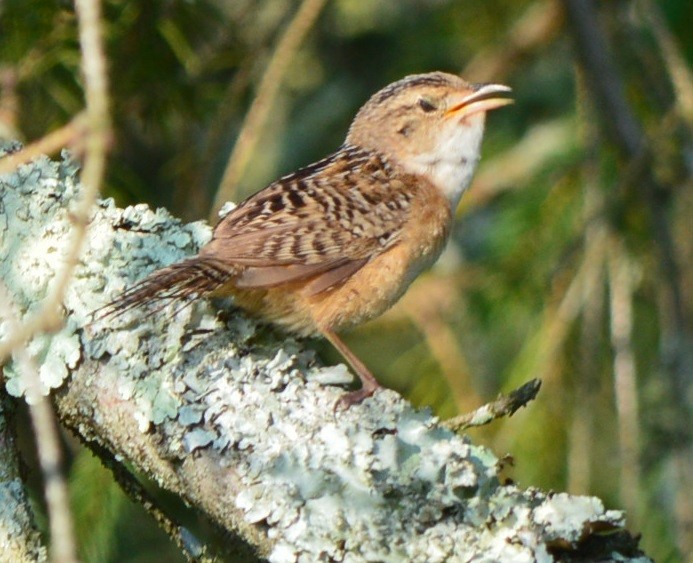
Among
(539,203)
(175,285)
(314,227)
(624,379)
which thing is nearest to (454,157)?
(539,203)

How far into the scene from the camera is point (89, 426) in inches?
103

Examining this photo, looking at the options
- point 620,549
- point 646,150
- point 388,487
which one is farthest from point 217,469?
point 646,150

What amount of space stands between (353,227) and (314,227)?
0.13 meters

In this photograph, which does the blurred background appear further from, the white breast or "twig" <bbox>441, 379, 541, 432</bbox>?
"twig" <bbox>441, 379, 541, 432</bbox>

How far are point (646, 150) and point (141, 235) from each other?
1.77 metres

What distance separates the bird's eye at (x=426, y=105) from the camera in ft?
14.0

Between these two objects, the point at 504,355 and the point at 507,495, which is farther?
the point at 504,355

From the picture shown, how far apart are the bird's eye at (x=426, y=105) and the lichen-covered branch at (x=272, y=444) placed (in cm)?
168

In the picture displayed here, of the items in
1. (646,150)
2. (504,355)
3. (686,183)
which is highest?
(646,150)

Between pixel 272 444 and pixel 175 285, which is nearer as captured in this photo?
pixel 272 444

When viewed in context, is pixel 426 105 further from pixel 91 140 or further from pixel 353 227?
pixel 91 140

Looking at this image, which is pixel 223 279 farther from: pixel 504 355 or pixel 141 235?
pixel 504 355

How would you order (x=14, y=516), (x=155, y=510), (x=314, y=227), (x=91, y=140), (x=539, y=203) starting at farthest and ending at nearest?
1. (x=539, y=203)
2. (x=314, y=227)
3. (x=155, y=510)
4. (x=14, y=516)
5. (x=91, y=140)

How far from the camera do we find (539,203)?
14.5 feet
